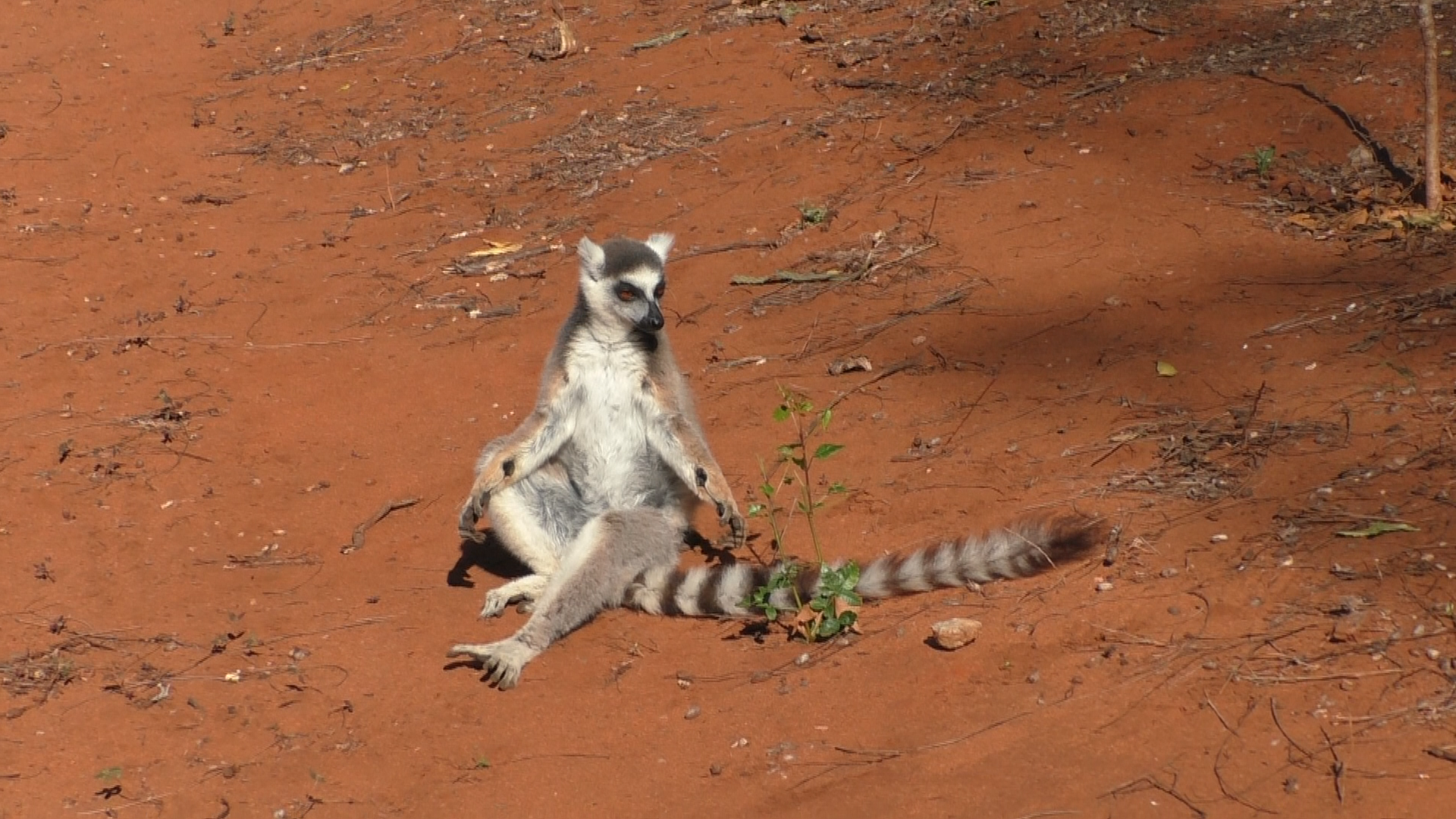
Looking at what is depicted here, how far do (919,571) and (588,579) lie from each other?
142 centimetres

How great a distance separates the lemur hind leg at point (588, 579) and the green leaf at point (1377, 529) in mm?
2811

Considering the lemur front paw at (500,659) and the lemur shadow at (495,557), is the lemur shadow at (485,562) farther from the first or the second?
the lemur front paw at (500,659)

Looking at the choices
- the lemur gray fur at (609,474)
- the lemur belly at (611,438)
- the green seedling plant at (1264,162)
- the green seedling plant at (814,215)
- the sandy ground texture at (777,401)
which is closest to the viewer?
the sandy ground texture at (777,401)

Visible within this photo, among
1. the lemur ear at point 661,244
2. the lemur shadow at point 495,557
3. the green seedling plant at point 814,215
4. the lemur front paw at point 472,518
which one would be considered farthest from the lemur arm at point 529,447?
the green seedling plant at point 814,215

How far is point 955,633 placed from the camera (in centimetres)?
497

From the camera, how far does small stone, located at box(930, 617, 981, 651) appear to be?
497 centimetres

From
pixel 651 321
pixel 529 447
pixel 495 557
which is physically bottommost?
pixel 495 557

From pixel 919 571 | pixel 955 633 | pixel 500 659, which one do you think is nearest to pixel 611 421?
pixel 500 659

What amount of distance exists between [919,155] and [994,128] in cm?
62

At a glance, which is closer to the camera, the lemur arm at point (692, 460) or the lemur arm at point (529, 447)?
the lemur arm at point (692, 460)

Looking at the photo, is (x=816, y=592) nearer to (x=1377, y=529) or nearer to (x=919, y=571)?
(x=919, y=571)

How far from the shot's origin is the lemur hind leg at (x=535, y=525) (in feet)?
20.3

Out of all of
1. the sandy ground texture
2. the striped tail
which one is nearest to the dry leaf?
the sandy ground texture

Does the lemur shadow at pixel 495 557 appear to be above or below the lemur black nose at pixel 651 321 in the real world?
below
